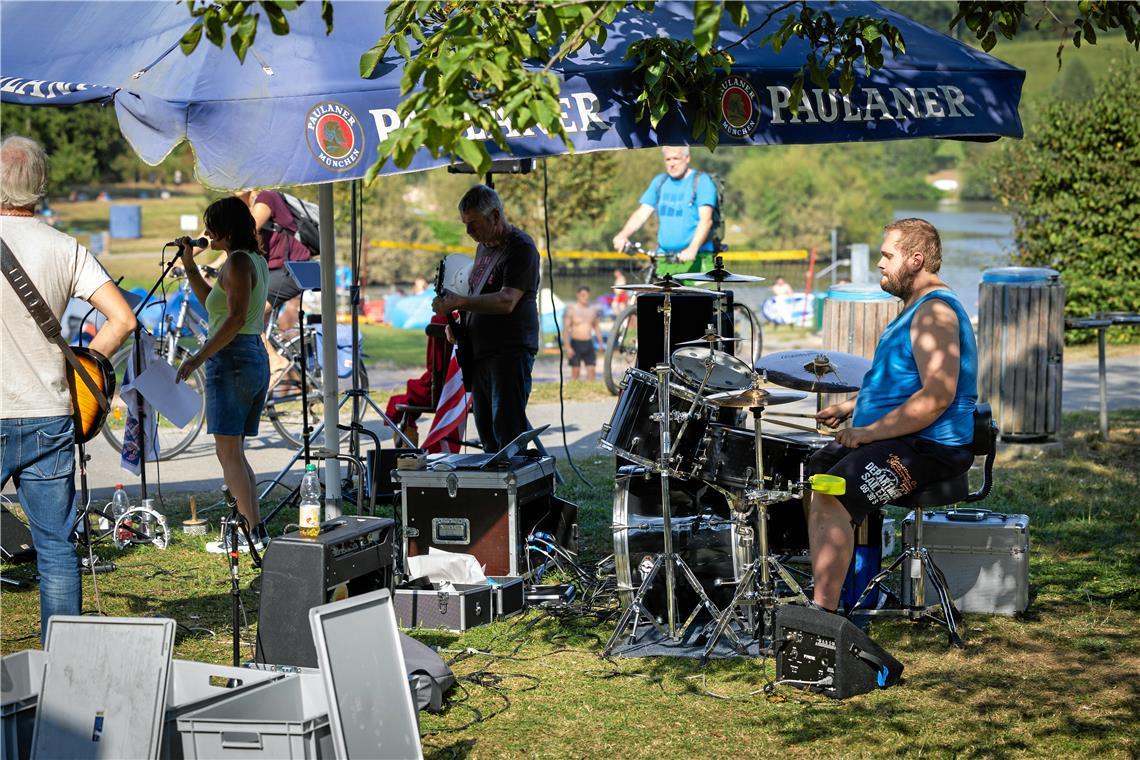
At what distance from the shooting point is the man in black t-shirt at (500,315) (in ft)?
20.9

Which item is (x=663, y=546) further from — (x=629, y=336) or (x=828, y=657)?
(x=629, y=336)

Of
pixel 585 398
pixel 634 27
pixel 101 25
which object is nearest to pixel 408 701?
pixel 634 27

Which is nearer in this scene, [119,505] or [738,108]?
[738,108]

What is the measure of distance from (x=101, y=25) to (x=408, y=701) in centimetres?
366

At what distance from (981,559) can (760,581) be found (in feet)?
3.48

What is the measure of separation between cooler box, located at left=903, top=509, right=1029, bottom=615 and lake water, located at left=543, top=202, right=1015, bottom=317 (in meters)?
10.4

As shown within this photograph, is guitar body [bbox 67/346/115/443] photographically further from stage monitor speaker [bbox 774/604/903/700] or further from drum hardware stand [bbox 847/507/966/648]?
drum hardware stand [bbox 847/507/966/648]

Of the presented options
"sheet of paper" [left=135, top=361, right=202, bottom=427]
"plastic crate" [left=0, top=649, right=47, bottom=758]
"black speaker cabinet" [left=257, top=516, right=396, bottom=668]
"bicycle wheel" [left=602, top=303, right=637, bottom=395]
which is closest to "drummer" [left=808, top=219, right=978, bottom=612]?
"black speaker cabinet" [left=257, top=516, right=396, bottom=668]

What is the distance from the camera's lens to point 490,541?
5.82 metres

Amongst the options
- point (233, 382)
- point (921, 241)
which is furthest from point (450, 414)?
point (921, 241)

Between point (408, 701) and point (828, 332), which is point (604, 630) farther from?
point (828, 332)

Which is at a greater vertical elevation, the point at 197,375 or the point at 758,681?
the point at 197,375

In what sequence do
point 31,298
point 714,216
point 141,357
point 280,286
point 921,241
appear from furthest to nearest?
1. point 714,216
2. point 280,286
3. point 141,357
4. point 921,241
5. point 31,298

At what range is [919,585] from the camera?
536 centimetres
